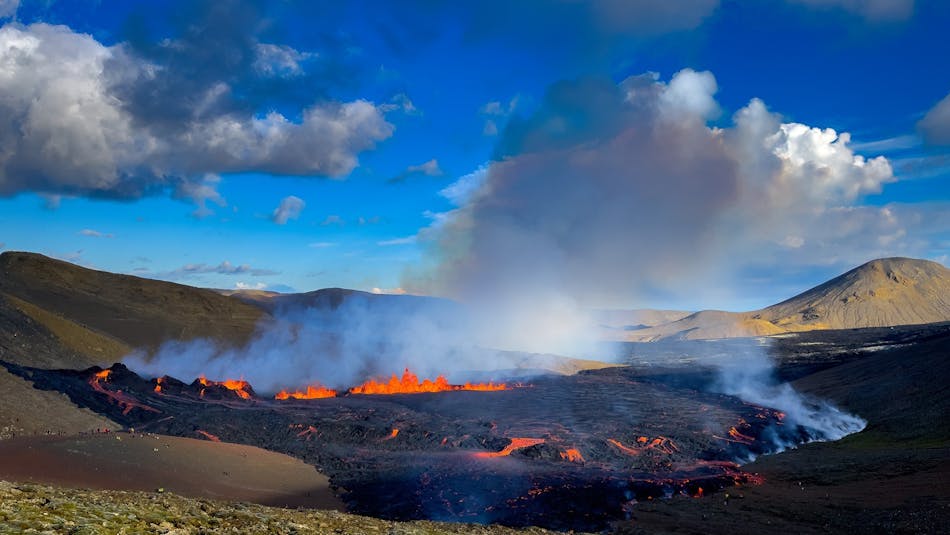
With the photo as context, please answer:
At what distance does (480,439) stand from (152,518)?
117 feet

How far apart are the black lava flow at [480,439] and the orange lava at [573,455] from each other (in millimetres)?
108

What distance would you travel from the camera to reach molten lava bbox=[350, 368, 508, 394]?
84.8m

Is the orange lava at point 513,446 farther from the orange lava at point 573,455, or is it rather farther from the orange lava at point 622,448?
the orange lava at point 622,448

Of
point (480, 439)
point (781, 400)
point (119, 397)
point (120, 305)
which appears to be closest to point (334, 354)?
point (120, 305)

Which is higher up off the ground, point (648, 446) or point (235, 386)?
point (235, 386)

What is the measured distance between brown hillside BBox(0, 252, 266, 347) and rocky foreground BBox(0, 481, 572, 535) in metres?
78.9

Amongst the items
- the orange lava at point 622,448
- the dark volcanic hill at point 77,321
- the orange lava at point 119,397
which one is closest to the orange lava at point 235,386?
the orange lava at point 119,397

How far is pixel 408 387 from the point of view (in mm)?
89438

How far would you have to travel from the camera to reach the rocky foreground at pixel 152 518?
14.0 m

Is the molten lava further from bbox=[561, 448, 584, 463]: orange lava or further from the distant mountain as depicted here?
the distant mountain

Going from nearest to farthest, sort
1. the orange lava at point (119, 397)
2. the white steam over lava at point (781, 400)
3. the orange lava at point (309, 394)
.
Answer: the orange lava at point (119, 397)
the white steam over lava at point (781, 400)
the orange lava at point (309, 394)

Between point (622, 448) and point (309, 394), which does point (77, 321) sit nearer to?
Answer: point (309, 394)

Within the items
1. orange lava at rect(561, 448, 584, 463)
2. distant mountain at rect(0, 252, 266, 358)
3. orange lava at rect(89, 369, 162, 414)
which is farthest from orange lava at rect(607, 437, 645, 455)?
distant mountain at rect(0, 252, 266, 358)

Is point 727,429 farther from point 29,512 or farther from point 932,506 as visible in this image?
point 29,512
